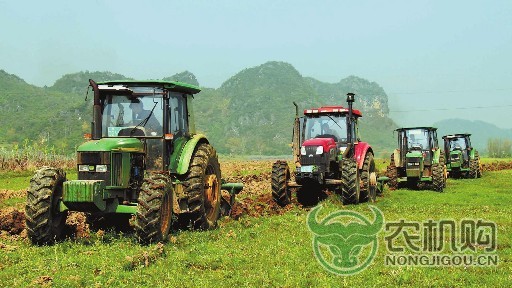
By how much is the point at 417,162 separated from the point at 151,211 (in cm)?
1469

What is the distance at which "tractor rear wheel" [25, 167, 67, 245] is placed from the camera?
836cm

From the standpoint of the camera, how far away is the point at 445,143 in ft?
94.8

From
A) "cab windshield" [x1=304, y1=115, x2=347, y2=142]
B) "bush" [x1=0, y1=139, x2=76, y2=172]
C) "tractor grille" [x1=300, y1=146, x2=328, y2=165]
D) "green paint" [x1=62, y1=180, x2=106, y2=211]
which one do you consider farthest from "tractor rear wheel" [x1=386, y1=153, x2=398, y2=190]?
"bush" [x1=0, y1=139, x2=76, y2=172]

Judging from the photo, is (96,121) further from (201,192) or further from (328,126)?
(328,126)

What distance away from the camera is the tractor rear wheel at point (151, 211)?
824 cm

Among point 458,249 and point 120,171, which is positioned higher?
point 120,171

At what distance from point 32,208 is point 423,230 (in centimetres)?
732

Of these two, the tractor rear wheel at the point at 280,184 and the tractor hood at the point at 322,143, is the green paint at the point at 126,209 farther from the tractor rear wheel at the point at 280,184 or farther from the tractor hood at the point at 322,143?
the tractor hood at the point at 322,143

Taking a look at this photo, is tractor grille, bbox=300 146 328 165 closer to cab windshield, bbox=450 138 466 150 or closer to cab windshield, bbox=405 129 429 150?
cab windshield, bbox=405 129 429 150

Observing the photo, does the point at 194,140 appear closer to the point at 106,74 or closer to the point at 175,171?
the point at 175,171

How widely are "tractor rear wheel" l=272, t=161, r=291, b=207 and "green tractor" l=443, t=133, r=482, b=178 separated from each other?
1570 centimetres

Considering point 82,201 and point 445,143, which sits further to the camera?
point 445,143

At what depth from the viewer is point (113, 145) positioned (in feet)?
Result: 28.8

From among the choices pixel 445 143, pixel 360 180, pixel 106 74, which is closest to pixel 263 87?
pixel 106 74
